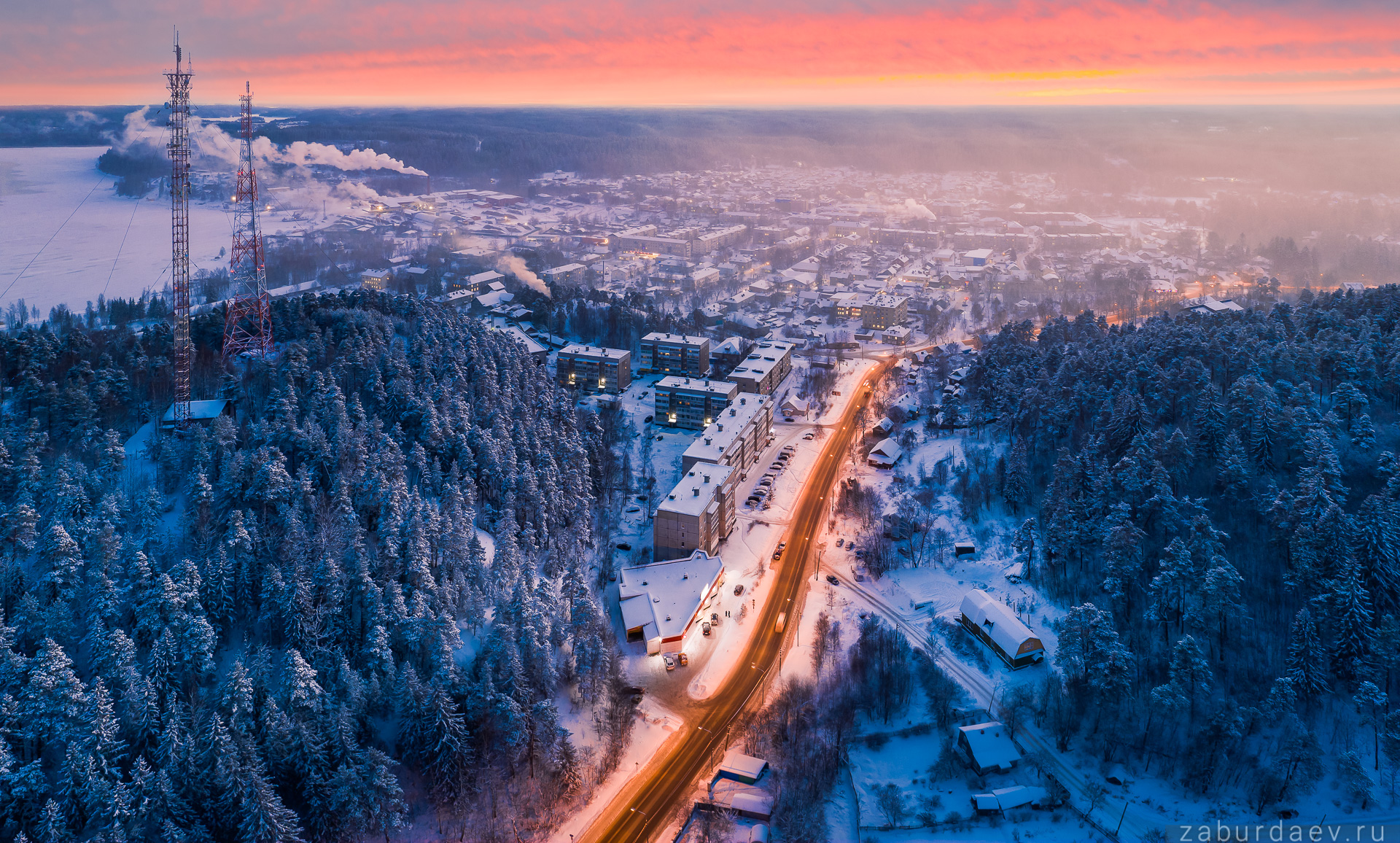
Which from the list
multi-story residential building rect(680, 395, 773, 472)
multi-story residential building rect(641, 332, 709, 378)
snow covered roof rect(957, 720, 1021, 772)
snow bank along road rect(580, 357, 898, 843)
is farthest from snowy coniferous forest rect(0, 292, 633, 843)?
multi-story residential building rect(641, 332, 709, 378)

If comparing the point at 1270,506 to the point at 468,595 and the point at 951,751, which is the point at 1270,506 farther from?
the point at 468,595

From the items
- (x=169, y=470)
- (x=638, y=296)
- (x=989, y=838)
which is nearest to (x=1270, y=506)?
(x=989, y=838)

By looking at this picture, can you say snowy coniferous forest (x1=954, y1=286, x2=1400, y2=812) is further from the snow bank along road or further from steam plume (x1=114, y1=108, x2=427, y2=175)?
steam plume (x1=114, y1=108, x2=427, y2=175)

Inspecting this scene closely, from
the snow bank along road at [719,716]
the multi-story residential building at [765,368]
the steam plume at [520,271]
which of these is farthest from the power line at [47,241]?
the snow bank along road at [719,716]

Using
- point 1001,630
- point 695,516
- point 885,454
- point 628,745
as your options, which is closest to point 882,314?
point 885,454

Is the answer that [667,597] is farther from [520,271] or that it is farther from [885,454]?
[520,271]

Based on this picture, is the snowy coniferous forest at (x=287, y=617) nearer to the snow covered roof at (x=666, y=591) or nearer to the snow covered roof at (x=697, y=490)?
the snow covered roof at (x=666, y=591)
